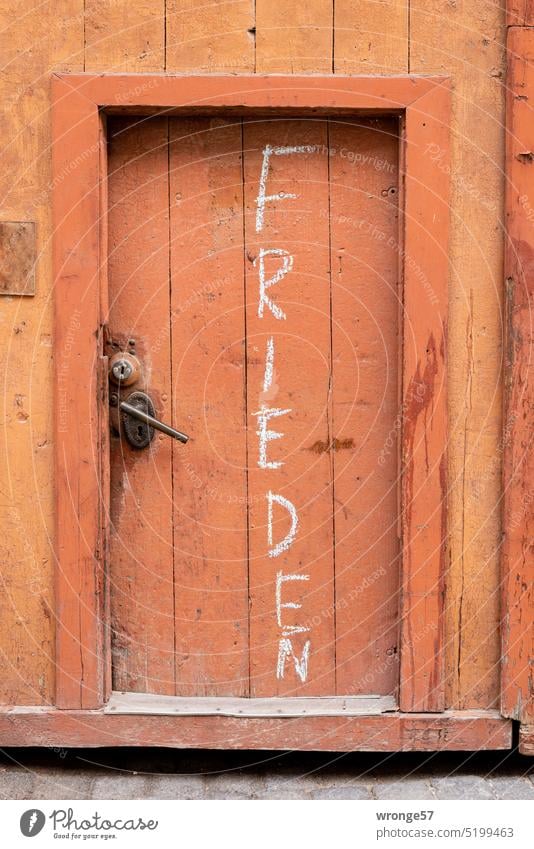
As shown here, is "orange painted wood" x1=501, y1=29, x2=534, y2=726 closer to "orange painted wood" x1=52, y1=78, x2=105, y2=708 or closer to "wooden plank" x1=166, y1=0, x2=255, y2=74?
"wooden plank" x1=166, y1=0, x2=255, y2=74

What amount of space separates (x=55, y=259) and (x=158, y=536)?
0.95 metres

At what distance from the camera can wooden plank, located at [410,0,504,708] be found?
3.19 meters

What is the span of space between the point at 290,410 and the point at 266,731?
1.05m

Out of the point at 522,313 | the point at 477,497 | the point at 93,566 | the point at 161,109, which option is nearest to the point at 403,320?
the point at 522,313

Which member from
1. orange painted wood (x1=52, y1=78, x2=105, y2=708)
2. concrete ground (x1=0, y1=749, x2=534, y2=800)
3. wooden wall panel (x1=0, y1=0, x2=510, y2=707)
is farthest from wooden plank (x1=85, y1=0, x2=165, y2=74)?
concrete ground (x1=0, y1=749, x2=534, y2=800)

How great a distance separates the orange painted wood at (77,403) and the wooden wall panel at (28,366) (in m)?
0.05

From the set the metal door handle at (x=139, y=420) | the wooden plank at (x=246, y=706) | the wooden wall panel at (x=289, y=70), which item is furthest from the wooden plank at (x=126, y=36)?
the wooden plank at (x=246, y=706)

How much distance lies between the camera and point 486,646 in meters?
3.34

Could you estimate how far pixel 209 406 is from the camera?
3.36 meters

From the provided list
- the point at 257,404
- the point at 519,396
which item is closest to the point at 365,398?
the point at 257,404

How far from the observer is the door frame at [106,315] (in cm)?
316

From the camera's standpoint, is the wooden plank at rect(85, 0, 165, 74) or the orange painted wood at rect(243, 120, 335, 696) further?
the orange painted wood at rect(243, 120, 335, 696)

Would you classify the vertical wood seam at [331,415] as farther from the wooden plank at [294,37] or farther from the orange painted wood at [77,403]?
the orange painted wood at [77,403]

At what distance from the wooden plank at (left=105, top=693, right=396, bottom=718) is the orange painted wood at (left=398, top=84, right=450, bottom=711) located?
133mm
